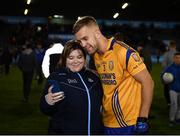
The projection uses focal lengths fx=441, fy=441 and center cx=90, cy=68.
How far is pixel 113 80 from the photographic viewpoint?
12.2 ft

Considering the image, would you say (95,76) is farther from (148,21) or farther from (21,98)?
(148,21)

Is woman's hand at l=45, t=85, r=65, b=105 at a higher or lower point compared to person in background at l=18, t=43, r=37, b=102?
lower

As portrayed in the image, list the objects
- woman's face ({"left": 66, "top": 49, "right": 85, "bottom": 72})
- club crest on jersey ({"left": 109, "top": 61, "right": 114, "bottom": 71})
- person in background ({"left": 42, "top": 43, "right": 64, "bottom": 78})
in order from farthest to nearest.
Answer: person in background ({"left": 42, "top": 43, "right": 64, "bottom": 78}), club crest on jersey ({"left": 109, "top": 61, "right": 114, "bottom": 71}), woman's face ({"left": 66, "top": 49, "right": 85, "bottom": 72})

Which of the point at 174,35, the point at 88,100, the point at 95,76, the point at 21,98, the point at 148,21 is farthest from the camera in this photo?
the point at 174,35

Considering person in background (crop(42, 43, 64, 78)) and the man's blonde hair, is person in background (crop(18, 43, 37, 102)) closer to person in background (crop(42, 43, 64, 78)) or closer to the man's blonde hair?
person in background (crop(42, 43, 64, 78))

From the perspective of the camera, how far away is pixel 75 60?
357 centimetres

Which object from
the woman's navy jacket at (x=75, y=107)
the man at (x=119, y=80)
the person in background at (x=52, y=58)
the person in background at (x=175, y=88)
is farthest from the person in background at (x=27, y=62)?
the woman's navy jacket at (x=75, y=107)

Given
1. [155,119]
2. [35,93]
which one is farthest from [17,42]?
[155,119]

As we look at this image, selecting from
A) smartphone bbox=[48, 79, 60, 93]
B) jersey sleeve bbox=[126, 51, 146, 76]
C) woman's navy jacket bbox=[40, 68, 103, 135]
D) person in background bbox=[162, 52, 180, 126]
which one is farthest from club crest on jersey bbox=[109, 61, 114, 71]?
person in background bbox=[162, 52, 180, 126]

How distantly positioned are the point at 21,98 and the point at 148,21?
1390 inches

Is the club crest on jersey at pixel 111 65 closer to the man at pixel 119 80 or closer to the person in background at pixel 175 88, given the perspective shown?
the man at pixel 119 80

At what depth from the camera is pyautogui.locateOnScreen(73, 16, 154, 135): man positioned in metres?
3.62

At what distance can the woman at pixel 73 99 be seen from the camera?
11.3 feet

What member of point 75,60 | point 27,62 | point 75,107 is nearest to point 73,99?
point 75,107
